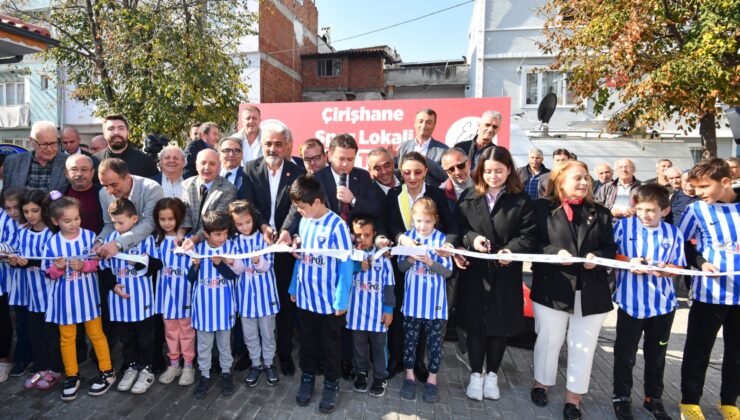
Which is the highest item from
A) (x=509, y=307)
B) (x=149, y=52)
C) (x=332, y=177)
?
(x=149, y=52)

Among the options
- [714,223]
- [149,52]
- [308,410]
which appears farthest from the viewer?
[149,52]

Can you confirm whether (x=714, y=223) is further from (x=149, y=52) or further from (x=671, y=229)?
(x=149, y=52)

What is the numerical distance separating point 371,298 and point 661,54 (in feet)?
26.5

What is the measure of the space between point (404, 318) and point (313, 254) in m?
0.99

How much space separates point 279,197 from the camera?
3.84 m

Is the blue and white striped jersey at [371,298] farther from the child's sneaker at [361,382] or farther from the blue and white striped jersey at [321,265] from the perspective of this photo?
the child's sneaker at [361,382]

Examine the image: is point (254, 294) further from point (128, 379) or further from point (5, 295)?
point (5, 295)

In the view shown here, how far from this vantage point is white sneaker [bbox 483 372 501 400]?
3.38m

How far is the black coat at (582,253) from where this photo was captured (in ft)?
9.91

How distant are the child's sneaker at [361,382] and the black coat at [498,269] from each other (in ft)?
3.23

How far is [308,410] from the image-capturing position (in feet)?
10.6

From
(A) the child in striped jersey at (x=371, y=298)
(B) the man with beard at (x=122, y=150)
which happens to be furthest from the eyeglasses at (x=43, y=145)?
(A) the child in striped jersey at (x=371, y=298)

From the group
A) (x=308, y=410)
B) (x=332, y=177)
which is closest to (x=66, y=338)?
(x=308, y=410)

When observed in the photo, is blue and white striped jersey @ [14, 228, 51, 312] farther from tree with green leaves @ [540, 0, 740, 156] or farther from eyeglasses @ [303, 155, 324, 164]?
tree with green leaves @ [540, 0, 740, 156]
